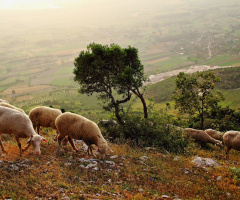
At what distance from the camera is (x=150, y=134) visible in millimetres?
16078

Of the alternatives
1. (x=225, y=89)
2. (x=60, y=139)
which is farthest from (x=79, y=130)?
(x=225, y=89)

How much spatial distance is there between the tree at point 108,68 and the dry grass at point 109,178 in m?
10.1

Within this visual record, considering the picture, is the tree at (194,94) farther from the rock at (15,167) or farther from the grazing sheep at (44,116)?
the rock at (15,167)

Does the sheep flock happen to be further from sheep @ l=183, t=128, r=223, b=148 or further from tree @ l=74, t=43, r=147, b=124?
tree @ l=74, t=43, r=147, b=124

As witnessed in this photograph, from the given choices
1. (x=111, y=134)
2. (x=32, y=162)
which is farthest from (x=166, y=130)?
(x=32, y=162)

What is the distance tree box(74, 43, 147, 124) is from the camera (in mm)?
20219

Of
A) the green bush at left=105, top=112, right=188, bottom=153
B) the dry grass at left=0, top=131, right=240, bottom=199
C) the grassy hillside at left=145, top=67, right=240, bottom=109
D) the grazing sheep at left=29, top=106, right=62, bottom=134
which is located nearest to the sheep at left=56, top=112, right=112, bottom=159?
the dry grass at left=0, top=131, right=240, bottom=199

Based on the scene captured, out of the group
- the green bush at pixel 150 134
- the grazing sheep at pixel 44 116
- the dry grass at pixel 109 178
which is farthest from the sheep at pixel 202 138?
the grazing sheep at pixel 44 116

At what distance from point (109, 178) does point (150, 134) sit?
25.3 ft

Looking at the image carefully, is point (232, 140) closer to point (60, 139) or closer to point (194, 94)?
point (194, 94)

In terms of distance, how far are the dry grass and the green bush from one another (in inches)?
134

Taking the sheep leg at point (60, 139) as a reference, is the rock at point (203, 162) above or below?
below

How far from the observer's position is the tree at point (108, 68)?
20.2 m

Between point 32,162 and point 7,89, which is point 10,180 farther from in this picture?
point 7,89
